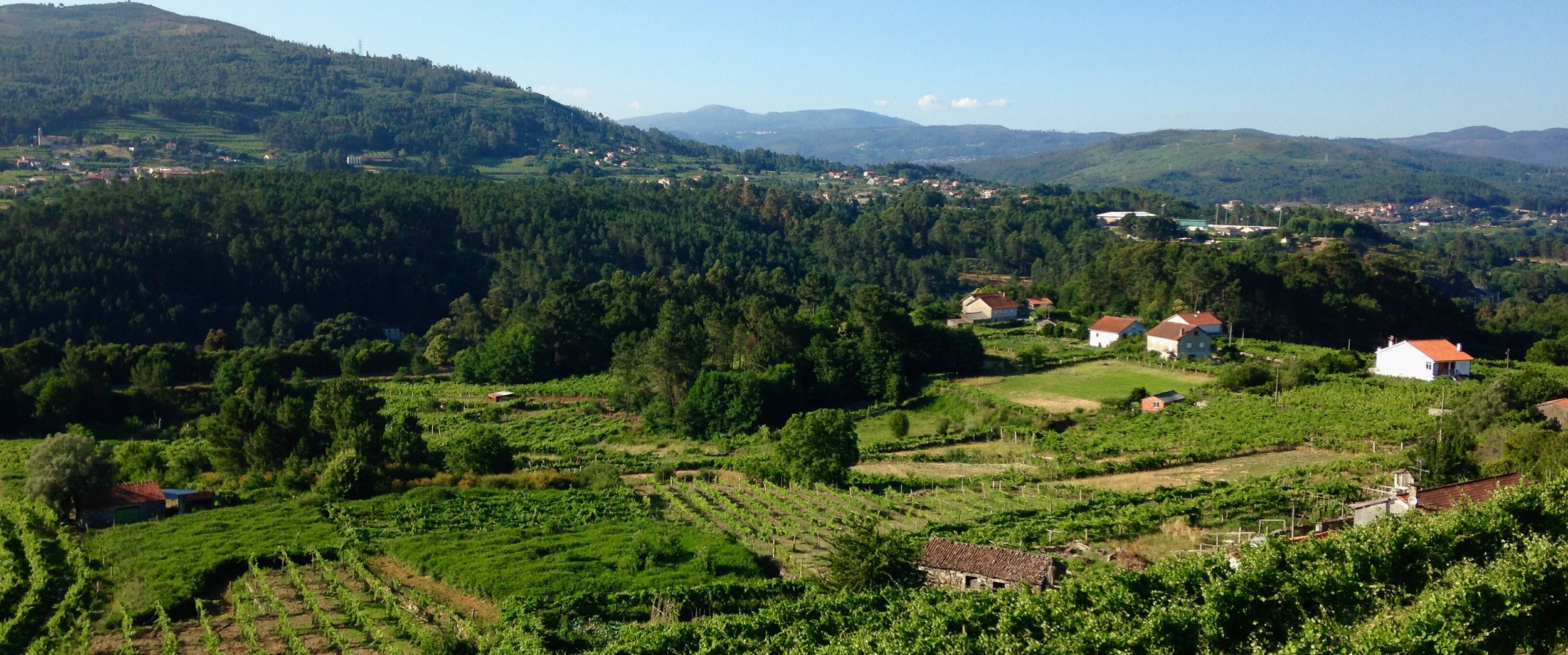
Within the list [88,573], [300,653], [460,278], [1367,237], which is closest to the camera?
[300,653]

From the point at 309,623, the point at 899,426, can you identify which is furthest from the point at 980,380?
the point at 309,623

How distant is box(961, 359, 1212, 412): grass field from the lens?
128 ft

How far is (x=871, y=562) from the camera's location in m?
18.5

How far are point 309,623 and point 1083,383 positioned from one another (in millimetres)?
29245

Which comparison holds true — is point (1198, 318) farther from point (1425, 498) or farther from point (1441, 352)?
point (1425, 498)

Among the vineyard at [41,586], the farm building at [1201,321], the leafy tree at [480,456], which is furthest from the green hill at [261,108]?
the vineyard at [41,586]

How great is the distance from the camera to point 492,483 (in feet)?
99.6

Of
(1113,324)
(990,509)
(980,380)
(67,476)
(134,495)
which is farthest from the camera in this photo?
(1113,324)

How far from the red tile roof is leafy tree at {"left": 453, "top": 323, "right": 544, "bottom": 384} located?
3401 cm

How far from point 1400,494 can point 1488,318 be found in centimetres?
5191

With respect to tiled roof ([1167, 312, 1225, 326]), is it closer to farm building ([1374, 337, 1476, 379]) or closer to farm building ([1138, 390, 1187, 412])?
farm building ([1374, 337, 1476, 379])

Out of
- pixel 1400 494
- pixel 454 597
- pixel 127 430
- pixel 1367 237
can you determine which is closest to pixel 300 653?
pixel 454 597

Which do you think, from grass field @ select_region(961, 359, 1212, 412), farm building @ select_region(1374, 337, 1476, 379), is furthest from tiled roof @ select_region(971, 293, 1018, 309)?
farm building @ select_region(1374, 337, 1476, 379)

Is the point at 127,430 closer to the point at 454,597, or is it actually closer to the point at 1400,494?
the point at 454,597
